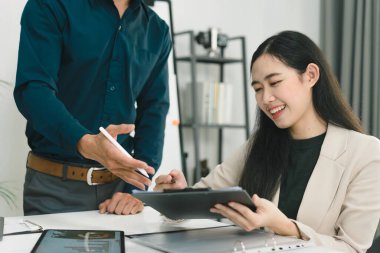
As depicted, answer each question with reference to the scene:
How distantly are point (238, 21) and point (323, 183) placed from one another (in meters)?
2.41

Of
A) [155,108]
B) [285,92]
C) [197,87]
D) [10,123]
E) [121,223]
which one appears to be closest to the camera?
[121,223]

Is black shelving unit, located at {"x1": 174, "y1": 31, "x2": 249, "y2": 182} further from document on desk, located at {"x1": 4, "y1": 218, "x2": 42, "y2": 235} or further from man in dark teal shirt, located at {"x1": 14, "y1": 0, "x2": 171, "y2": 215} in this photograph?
document on desk, located at {"x1": 4, "y1": 218, "x2": 42, "y2": 235}

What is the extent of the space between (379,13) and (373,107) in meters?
0.61

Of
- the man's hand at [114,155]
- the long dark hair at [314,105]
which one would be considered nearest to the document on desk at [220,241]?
the man's hand at [114,155]

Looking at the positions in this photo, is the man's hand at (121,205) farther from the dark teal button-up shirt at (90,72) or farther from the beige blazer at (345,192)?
the beige blazer at (345,192)

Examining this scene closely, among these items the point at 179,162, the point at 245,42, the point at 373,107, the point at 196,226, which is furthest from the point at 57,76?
the point at 373,107

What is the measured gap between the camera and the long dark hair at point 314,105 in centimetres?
157

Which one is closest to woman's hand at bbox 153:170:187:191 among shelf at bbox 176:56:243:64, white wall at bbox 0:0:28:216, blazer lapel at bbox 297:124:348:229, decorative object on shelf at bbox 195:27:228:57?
blazer lapel at bbox 297:124:348:229

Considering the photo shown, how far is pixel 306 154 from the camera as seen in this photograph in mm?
1604

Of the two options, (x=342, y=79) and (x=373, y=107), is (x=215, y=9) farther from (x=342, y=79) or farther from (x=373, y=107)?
(x=373, y=107)

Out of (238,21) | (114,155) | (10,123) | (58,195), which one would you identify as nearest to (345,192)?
(114,155)

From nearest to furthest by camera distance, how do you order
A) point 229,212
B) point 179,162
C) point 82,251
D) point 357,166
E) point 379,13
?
point 82,251 → point 229,212 → point 357,166 → point 179,162 → point 379,13

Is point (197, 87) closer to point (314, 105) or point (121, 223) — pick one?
point (314, 105)

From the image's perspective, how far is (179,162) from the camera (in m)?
3.12
